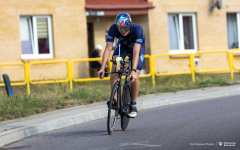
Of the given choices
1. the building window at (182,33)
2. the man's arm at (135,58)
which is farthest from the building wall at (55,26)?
the man's arm at (135,58)

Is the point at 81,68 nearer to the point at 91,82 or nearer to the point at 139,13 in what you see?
the point at 91,82

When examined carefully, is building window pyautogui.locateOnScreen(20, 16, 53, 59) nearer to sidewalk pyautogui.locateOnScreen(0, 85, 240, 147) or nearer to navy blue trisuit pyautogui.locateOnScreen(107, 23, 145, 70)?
sidewalk pyautogui.locateOnScreen(0, 85, 240, 147)

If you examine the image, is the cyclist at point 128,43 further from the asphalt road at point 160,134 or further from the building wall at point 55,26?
the building wall at point 55,26

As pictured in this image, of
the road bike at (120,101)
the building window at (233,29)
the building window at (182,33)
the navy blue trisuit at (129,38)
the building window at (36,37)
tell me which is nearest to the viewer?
the road bike at (120,101)

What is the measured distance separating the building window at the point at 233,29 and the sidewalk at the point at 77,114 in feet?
30.0

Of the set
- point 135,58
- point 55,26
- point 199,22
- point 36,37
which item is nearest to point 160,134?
point 135,58

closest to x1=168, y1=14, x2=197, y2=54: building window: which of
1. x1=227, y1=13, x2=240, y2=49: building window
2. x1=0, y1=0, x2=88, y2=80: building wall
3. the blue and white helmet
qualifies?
x1=227, y1=13, x2=240, y2=49: building window

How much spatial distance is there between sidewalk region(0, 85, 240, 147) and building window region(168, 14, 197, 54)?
25.9 feet

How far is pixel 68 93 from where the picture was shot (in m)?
14.2

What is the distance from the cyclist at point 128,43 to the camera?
8.54 meters

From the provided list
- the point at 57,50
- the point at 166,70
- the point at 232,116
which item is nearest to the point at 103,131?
the point at 232,116

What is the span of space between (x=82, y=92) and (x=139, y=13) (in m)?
8.86

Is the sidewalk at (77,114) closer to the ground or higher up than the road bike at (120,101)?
closer to the ground

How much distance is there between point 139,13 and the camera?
21.9 meters
